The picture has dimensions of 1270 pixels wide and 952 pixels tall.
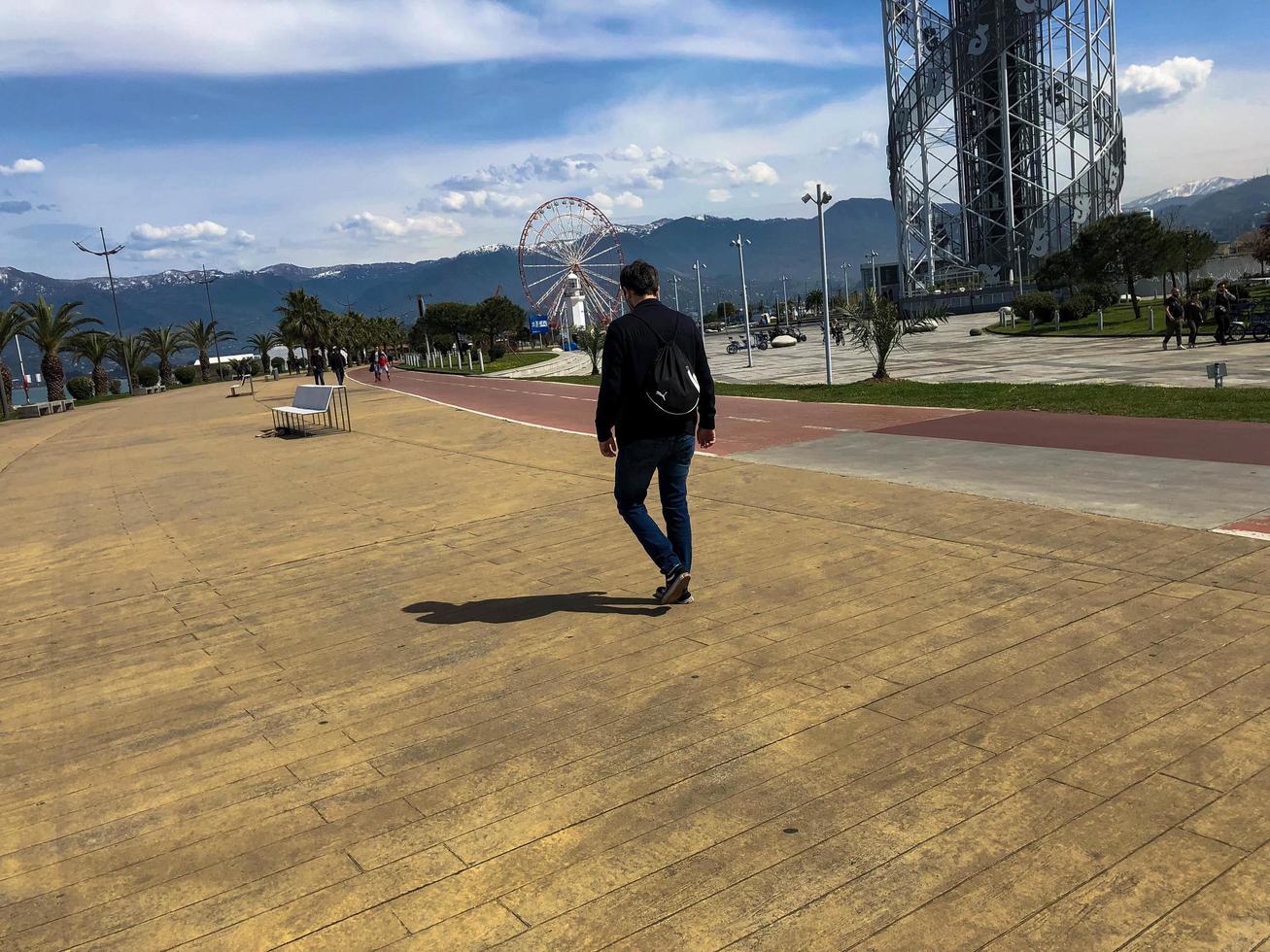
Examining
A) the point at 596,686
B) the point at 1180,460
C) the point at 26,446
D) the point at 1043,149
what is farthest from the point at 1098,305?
the point at 1043,149

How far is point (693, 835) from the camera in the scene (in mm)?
2820

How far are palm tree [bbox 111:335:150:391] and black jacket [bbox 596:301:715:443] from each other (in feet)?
213

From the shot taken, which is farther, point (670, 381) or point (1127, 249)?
point (1127, 249)

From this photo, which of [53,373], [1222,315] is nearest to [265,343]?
[53,373]

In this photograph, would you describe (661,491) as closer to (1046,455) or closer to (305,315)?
(1046,455)

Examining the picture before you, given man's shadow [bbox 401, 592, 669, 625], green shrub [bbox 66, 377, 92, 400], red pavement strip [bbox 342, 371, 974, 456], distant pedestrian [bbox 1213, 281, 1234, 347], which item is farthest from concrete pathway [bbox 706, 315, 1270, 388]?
green shrub [bbox 66, 377, 92, 400]

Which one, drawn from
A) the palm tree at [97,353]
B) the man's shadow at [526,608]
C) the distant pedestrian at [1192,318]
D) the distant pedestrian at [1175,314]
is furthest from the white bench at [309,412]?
the palm tree at [97,353]

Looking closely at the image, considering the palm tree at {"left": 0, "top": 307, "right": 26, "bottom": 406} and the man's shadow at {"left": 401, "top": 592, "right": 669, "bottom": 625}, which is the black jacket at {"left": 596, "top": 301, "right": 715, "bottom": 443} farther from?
the palm tree at {"left": 0, "top": 307, "right": 26, "bottom": 406}

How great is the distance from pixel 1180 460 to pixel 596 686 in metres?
6.66

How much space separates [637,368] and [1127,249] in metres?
47.5

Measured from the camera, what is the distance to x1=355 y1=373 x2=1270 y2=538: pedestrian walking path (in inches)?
264

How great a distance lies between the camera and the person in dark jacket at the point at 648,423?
4.77 metres

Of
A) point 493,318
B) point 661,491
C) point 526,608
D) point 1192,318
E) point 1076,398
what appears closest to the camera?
point 661,491

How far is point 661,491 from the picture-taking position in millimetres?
4945
